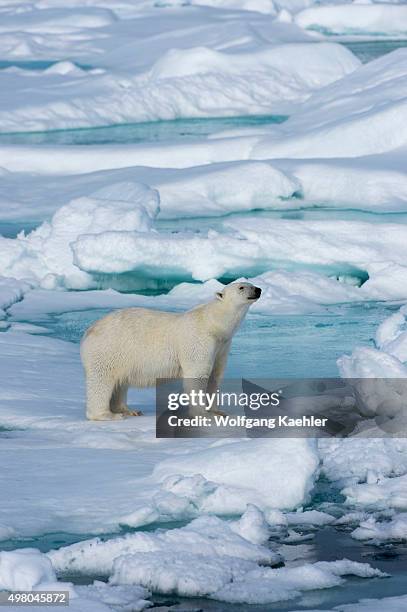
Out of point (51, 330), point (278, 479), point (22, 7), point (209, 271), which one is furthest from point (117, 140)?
point (22, 7)

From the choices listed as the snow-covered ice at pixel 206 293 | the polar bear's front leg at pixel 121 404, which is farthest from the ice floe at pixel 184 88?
the polar bear's front leg at pixel 121 404

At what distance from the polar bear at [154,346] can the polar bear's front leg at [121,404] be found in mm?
47

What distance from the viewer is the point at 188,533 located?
378 cm

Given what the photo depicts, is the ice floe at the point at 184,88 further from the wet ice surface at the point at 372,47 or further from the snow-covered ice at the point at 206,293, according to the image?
the wet ice surface at the point at 372,47

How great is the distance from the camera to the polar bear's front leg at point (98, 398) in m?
5.18

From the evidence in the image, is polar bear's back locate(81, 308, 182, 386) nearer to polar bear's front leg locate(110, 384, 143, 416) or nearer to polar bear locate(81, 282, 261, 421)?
polar bear locate(81, 282, 261, 421)

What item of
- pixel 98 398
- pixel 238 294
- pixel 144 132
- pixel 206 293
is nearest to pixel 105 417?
pixel 98 398

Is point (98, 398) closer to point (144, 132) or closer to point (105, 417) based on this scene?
point (105, 417)

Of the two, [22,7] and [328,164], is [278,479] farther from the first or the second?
[22,7]

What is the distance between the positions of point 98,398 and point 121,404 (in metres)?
0.18

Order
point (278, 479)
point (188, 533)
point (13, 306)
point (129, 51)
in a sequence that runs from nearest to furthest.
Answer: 1. point (188, 533)
2. point (278, 479)
3. point (13, 306)
4. point (129, 51)

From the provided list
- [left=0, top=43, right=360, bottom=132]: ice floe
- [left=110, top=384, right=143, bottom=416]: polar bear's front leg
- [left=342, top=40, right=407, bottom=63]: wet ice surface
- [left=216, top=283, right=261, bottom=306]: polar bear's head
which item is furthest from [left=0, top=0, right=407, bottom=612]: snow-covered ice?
[left=342, top=40, right=407, bottom=63]: wet ice surface

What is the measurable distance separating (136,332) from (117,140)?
1005cm

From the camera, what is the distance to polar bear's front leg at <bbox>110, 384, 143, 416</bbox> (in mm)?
5297
